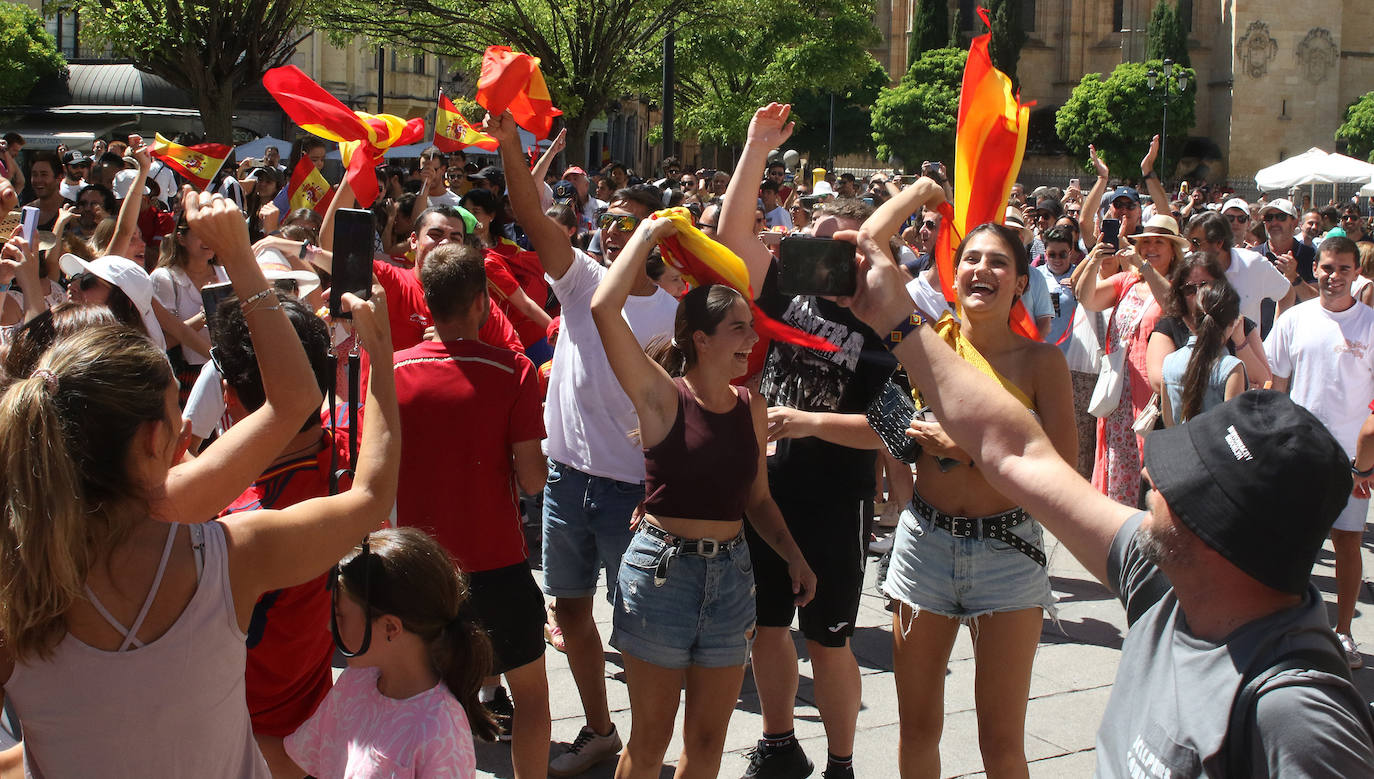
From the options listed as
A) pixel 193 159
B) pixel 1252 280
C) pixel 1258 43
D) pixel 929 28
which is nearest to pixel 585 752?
pixel 1252 280

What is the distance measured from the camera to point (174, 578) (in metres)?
2.18

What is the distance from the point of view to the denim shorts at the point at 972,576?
3689 mm

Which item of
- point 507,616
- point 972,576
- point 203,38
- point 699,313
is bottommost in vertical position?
point 507,616

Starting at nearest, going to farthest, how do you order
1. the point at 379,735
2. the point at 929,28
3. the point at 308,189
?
the point at 379,735, the point at 308,189, the point at 929,28

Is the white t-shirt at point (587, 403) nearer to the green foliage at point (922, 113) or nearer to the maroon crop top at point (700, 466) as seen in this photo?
the maroon crop top at point (700, 466)

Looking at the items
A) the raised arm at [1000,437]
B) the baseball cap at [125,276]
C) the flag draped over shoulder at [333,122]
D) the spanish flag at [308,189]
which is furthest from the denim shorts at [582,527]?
the spanish flag at [308,189]

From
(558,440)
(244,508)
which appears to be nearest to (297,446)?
(244,508)

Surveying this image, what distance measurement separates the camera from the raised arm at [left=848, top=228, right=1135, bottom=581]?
7.17 ft

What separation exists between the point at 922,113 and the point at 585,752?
5230 cm

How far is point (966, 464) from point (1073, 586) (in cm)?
369

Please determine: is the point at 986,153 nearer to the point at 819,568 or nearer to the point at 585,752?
the point at 819,568

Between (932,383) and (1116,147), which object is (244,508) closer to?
(932,383)

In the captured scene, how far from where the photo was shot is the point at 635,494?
15.1 ft

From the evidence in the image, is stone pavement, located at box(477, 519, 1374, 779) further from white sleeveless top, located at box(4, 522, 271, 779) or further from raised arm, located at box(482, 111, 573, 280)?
white sleeveless top, located at box(4, 522, 271, 779)
